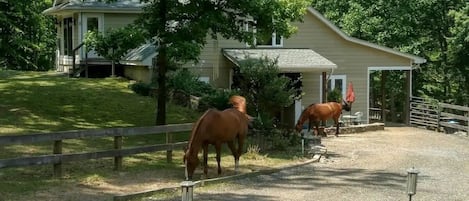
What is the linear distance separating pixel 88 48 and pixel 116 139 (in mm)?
5225

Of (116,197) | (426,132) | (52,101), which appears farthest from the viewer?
(426,132)

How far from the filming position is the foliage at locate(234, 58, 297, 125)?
1764cm

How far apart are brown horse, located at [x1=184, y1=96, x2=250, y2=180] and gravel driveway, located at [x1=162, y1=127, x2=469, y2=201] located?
0.59 m

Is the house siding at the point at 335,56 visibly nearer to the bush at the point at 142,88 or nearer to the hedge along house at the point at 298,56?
the hedge along house at the point at 298,56

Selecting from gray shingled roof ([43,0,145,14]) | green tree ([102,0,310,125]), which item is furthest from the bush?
gray shingled roof ([43,0,145,14])

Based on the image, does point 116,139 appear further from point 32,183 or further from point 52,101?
point 52,101

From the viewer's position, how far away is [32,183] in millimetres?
10844

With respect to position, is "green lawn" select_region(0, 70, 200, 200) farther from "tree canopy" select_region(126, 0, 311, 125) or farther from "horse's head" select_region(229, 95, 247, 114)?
"tree canopy" select_region(126, 0, 311, 125)

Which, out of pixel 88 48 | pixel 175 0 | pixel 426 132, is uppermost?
pixel 175 0

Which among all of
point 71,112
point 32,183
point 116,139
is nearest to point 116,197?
point 32,183

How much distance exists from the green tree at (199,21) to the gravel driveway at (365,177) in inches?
161

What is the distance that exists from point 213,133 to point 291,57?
47.2 ft

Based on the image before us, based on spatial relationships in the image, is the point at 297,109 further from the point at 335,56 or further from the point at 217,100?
the point at 217,100

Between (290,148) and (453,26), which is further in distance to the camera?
(453,26)
